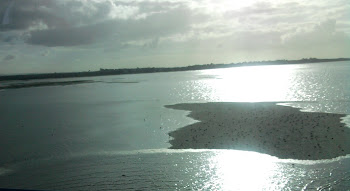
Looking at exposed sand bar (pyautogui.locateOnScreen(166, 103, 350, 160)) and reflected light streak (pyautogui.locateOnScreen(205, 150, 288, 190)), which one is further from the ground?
exposed sand bar (pyautogui.locateOnScreen(166, 103, 350, 160))

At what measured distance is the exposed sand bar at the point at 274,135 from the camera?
19781 millimetres

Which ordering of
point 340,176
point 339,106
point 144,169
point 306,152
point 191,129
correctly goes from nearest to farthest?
1. point 340,176
2. point 144,169
3. point 306,152
4. point 191,129
5. point 339,106

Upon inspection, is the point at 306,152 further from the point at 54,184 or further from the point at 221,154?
the point at 54,184

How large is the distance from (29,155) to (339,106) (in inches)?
1220

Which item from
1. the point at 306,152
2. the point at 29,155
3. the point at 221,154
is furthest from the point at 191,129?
the point at 29,155

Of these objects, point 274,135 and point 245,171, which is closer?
point 245,171

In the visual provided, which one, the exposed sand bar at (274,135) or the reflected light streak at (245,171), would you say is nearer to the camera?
the reflected light streak at (245,171)

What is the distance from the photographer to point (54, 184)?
15797 millimetres

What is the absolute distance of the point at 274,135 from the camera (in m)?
23.3

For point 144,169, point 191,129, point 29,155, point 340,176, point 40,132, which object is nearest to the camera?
point 340,176

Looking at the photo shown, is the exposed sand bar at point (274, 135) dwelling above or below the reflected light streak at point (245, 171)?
above

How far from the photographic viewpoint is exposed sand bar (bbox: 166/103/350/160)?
64.9 ft

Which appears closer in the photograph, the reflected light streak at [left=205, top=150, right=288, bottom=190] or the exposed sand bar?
the reflected light streak at [left=205, top=150, right=288, bottom=190]

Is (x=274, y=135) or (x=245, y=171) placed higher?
(x=274, y=135)
